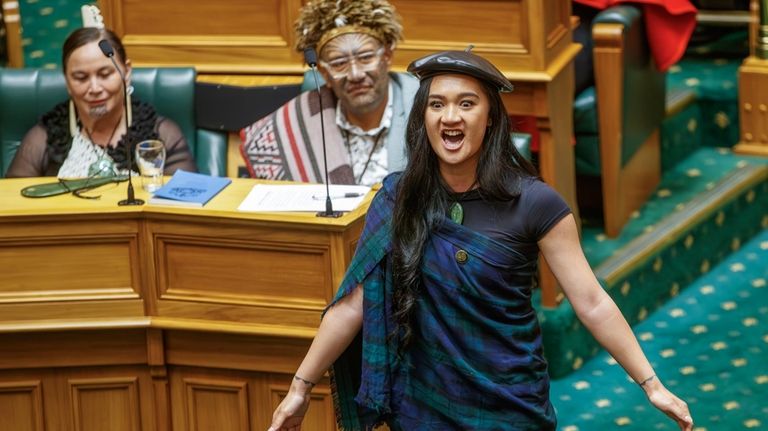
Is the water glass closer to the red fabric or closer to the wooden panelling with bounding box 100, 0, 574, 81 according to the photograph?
the wooden panelling with bounding box 100, 0, 574, 81

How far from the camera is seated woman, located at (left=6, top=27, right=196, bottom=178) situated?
4.86m

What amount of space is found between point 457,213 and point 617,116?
8.79 ft

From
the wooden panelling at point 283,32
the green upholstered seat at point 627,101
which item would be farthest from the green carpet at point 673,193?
the wooden panelling at point 283,32

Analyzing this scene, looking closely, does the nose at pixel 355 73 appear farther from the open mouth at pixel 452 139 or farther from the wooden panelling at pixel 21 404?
the open mouth at pixel 452 139

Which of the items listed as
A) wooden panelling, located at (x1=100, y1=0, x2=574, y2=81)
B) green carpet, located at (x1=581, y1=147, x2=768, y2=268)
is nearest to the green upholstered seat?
green carpet, located at (x1=581, y1=147, x2=768, y2=268)

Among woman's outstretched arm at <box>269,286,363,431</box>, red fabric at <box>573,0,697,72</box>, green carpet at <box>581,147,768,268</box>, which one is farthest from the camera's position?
red fabric at <box>573,0,697,72</box>

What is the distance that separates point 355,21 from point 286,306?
104cm

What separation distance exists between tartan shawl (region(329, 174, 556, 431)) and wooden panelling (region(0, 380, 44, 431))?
1.33 meters

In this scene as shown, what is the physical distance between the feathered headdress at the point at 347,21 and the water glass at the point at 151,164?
1.88 feet

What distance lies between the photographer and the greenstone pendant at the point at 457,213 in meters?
3.05

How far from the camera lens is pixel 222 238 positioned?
392 centimetres

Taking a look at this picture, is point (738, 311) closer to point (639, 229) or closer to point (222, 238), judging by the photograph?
point (639, 229)

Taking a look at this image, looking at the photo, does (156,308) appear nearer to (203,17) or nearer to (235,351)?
(235,351)

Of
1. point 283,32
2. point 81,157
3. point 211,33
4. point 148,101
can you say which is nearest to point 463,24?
point 283,32
